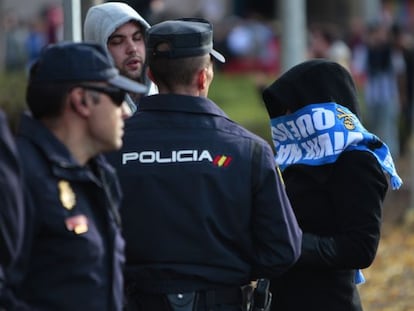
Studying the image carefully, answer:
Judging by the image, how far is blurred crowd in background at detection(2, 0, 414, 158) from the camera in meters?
17.8

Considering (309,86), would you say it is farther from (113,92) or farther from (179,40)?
(113,92)

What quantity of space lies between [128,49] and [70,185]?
218 centimetres

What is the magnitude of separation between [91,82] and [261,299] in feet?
4.12

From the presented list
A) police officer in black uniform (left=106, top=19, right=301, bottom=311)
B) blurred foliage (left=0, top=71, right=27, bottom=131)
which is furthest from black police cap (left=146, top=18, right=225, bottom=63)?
blurred foliage (left=0, top=71, right=27, bottom=131)

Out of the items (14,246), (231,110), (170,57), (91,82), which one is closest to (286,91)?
(170,57)

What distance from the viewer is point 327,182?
509cm

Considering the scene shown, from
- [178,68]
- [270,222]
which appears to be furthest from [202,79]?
[270,222]

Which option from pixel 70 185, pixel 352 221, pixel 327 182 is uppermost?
pixel 70 185

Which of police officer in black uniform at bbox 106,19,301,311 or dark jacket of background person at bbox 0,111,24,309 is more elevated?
dark jacket of background person at bbox 0,111,24,309

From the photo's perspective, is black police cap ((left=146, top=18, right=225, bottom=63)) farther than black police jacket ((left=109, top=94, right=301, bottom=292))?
Yes

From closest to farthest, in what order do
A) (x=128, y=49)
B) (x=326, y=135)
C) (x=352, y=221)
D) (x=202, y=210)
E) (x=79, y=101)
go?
(x=79, y=101) < (x=202, y=210) < (x=352, y=221) < (x=326, y=135) < (x=128, y=49)

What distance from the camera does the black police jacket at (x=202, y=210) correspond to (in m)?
4.54

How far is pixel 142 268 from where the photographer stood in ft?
15.1

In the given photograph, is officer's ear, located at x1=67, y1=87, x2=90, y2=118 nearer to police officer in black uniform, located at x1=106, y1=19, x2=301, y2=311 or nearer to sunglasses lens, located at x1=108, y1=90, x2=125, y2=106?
sunglasses lens, located at x1=108, y1=90, x2=125, y2=106
